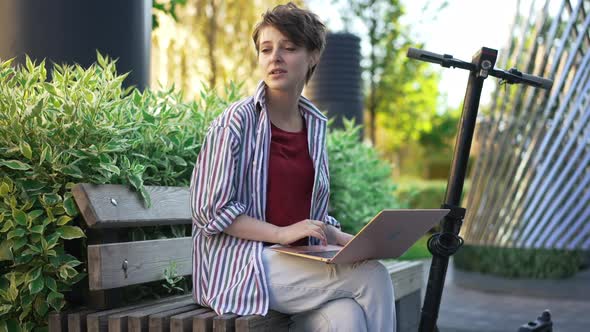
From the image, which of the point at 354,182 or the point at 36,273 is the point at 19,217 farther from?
the point at 354,182

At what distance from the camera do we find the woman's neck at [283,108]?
2660 millimetres

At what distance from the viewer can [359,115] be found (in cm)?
869

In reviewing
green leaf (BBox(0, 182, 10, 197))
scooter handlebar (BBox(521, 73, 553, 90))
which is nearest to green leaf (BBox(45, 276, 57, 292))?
green leaf (BBox(0, 182, 10, 197))

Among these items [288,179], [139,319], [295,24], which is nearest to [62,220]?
[139,319]

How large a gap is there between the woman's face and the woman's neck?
2.8 inches

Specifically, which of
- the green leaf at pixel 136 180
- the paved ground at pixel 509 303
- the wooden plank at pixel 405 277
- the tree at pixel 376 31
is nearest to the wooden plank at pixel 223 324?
the green leaf at pixel 136 180

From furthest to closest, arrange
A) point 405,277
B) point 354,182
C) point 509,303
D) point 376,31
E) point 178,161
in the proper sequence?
point 376,31
point 509,303
point 354,182
point 405,277
point 178,161

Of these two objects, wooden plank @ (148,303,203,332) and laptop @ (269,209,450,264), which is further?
wooden plank @ (148,303,203,332)

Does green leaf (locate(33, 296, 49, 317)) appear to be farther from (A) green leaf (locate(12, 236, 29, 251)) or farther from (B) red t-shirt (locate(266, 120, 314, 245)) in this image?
(B) red t-shirt (locate(266, 120, 314, 245))

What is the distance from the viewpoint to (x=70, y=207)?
7.98ft

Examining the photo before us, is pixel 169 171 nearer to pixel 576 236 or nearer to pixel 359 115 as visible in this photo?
pixel 576 236

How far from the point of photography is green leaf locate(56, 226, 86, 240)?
8.01ft

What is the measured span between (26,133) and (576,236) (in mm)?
5721

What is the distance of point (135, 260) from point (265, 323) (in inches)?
23.1
